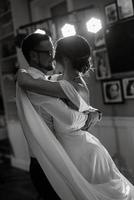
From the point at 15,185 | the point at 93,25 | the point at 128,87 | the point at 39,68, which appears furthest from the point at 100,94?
the point at 39,68

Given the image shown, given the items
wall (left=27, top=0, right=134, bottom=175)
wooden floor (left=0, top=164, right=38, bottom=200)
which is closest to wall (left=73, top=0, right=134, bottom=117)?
wall (left=27, top=0, right=134, bottom=175)

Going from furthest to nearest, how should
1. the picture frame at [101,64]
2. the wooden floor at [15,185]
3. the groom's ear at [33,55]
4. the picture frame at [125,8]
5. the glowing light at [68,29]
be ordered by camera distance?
the wooden floor at [15,185]
the picture frame at [101,64]
the glowing light at [68,29]
the picture frame at [125,8]
the groom's ear at [33,55]

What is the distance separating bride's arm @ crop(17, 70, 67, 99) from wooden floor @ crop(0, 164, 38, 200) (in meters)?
2.27

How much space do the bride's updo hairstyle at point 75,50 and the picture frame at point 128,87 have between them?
177 centimetres

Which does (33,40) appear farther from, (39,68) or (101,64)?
(101,64)

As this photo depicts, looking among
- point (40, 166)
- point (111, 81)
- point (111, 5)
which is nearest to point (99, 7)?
point (111, 5)

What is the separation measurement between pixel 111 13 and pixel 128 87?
2.46 ft

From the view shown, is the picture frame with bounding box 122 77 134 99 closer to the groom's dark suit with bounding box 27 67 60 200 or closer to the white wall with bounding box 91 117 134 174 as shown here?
the white wall with bounding box 91 117 134 174

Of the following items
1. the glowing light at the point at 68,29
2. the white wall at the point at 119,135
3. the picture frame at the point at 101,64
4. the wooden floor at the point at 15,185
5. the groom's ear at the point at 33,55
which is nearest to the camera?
the groom's ear at the point at 33,55

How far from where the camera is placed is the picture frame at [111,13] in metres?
3.23

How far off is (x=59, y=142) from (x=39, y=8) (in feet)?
10.8

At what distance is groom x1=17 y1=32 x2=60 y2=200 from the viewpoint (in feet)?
5.06

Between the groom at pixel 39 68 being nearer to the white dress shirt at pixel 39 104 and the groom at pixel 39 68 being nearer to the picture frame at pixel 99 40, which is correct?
the white dress shirt at pixel 39 104

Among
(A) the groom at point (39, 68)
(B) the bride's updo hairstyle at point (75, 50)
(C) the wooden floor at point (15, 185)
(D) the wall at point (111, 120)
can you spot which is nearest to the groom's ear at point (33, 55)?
(A) the groom at point (39, 68)
